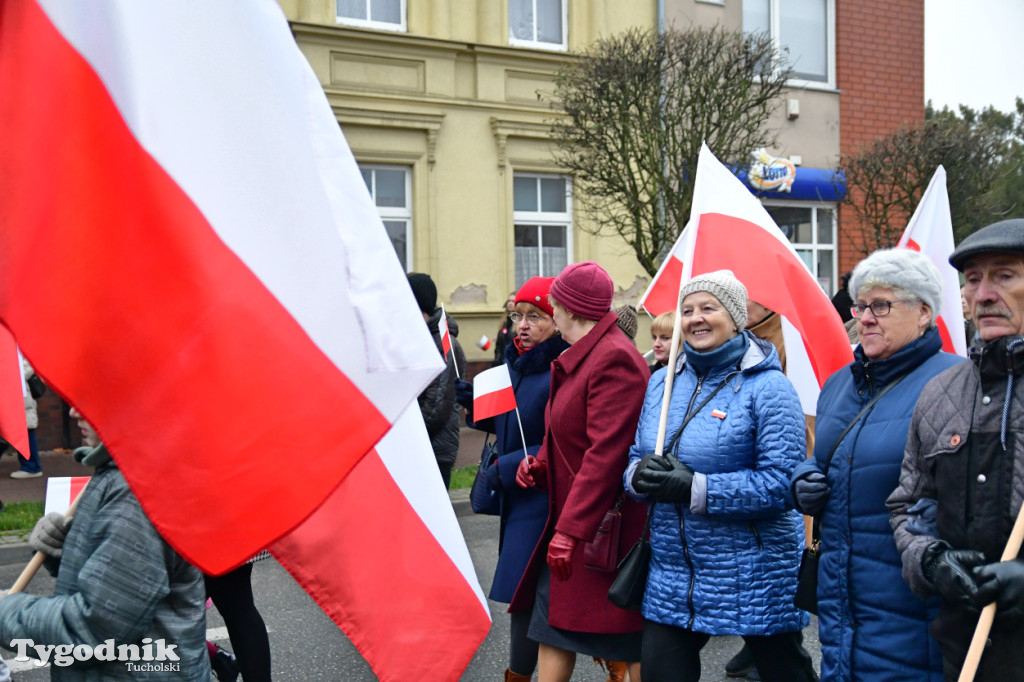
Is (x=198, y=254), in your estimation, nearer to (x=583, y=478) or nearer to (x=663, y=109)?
(x=583, y=478)

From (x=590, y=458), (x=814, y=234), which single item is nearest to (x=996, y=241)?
(x=590, y=458)

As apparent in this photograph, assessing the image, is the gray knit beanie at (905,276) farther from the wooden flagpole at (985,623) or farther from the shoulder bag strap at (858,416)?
the wooden flagpole at (985,623)

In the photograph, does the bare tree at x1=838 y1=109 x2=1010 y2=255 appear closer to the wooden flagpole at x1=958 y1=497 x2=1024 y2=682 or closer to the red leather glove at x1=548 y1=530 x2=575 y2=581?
the red leather glove at x1=548 y1=530 x2=575 y2=581

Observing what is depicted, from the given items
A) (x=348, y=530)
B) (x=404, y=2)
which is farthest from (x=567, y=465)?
(x=404, y=2)

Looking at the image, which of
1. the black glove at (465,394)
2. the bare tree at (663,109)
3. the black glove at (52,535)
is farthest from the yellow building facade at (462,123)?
the black glove at (52,535)

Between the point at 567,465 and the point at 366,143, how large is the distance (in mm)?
10445

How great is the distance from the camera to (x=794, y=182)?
16.8 m

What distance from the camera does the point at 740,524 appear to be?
10.5ft

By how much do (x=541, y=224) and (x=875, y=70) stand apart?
7.72 meters

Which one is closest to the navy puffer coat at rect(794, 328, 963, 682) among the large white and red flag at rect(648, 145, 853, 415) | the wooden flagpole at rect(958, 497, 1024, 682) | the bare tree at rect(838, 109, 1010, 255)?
the wooden flagpole at rect(958, 497, 1024, 682)

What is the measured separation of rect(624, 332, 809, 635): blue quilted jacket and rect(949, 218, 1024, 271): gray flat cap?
0.92 meters

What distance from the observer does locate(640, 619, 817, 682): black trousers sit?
3.20 m

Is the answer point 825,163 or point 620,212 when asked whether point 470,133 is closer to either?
point 620,212

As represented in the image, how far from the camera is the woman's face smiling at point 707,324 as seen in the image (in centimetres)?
337
